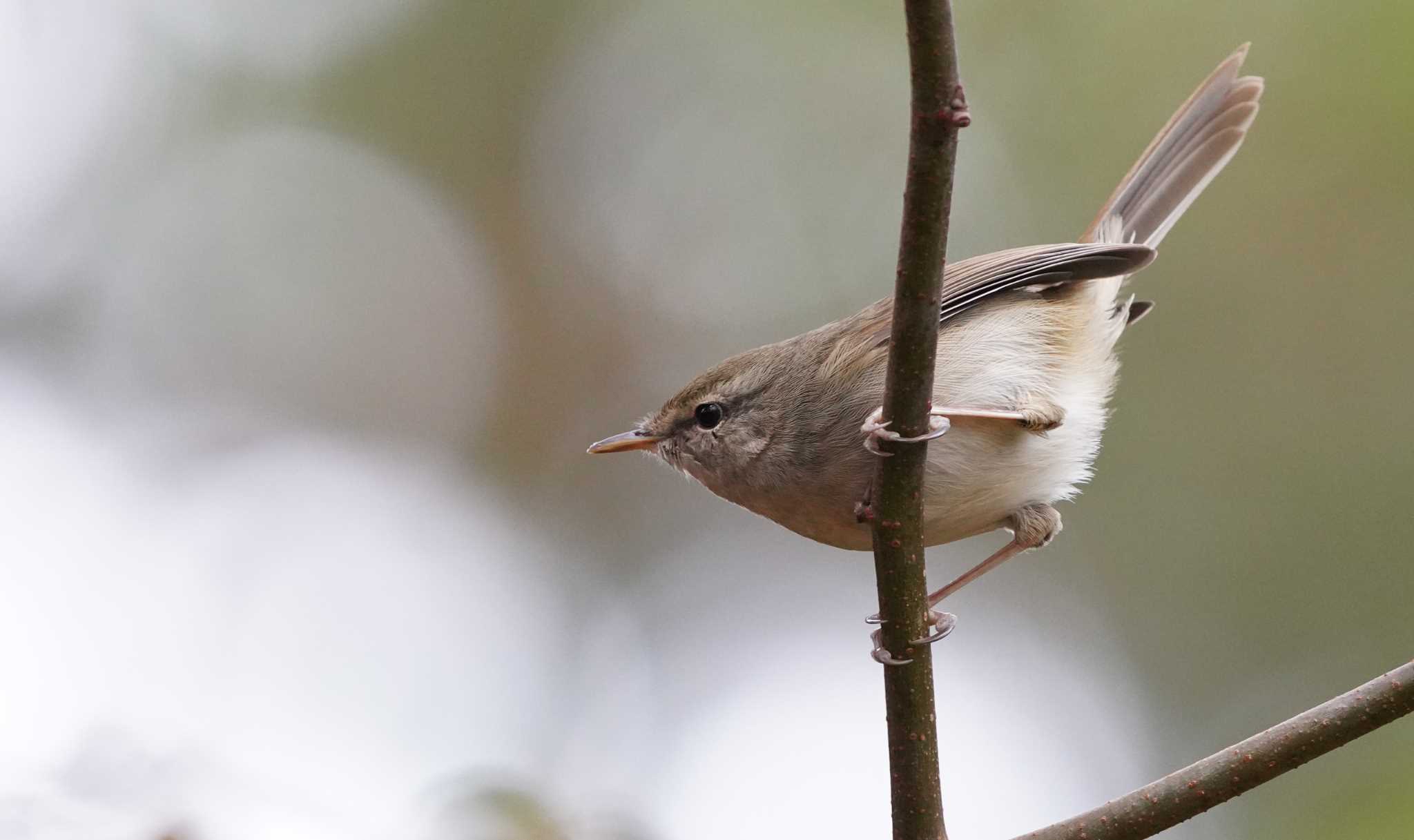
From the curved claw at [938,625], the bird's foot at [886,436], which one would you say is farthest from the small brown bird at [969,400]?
the bird's foot at [886,436]

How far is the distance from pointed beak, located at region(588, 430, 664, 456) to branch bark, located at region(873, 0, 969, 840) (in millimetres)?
1723

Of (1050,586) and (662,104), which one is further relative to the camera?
(662,104)

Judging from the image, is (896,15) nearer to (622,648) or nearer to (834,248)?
(834,248)

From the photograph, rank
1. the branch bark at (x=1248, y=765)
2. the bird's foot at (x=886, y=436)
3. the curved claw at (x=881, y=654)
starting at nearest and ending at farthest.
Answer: the branch bark at (x=1248, y=765), the bird's foot at (x=886, y=436), the curved claw at (x=881, y=654)

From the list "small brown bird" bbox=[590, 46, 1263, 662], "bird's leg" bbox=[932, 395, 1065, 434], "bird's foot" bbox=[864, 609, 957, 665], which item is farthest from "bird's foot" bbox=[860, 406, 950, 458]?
"bird's leg" bbox=[932, 395, 1065, 434]

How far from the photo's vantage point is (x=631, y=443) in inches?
167

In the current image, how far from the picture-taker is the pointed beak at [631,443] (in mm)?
4250

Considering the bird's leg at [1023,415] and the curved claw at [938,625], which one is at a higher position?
the bird's leg at [1023,415]

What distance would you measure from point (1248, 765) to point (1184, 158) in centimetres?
293

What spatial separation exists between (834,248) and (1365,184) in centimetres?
346

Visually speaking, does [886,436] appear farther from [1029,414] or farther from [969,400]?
[1029,414]

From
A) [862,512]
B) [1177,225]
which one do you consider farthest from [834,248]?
[862,512]

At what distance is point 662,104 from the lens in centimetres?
920

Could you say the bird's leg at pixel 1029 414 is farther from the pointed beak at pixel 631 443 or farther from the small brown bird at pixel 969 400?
the pointed beak at pixel 631 443
